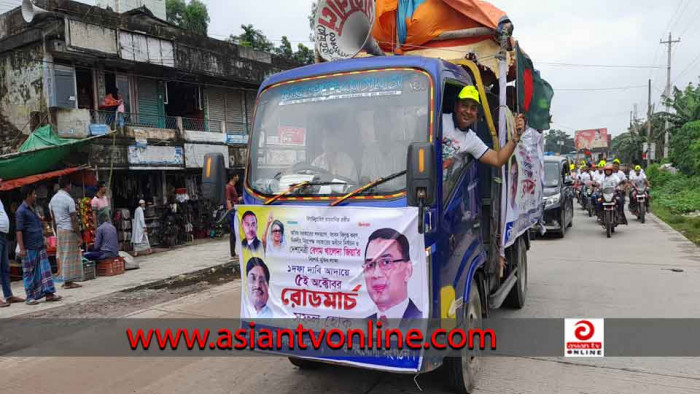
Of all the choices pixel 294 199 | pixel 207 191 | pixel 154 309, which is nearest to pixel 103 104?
pixel 154 309

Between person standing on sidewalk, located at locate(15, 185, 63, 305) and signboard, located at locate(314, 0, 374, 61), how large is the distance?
538 cm

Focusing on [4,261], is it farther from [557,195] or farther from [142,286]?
[557,195]

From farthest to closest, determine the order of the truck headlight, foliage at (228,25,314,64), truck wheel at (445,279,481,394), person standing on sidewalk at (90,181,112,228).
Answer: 1. foliage at (228,25,314,64)
2. the truck headlight
3. person standing on sidewalk at (90,181,112,228)
4. truck wheel at (445,279,481,394)

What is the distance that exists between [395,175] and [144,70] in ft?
44.0

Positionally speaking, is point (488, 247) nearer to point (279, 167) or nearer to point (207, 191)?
point (279, 167)

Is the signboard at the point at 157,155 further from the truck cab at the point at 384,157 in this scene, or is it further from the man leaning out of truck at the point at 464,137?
the man leaning out of truck at the point at 464,137

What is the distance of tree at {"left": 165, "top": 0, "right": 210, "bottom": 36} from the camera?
1186 inches

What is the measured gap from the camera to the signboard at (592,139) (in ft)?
204

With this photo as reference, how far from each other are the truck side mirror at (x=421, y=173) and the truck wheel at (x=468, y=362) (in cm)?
112

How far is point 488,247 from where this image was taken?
4.29 m

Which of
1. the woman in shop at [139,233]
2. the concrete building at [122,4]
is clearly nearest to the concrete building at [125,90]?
the woman in shop at [139,233]

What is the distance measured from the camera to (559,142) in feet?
326

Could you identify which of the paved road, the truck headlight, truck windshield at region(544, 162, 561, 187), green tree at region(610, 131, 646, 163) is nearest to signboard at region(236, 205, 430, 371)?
the paved road

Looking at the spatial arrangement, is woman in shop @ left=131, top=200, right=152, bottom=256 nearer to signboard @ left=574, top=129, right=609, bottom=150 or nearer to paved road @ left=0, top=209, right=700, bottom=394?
paved road @ left=0, top=209, right=700, bottom=394
